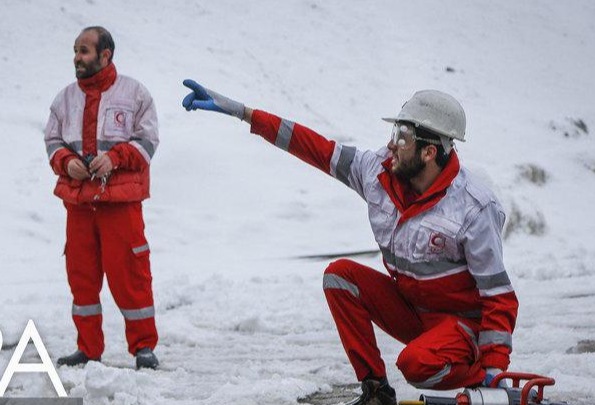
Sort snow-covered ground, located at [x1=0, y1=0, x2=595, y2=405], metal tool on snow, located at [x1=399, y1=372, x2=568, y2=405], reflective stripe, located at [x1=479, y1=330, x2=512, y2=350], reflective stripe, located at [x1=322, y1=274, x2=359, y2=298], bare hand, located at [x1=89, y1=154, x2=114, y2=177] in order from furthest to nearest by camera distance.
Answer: snow-covered ground, located at [x1=0, y1=0, x2=595, y2=405] < bare hand, located at [x1=89, y1=154, x2=114, y2=177] < reflective stripe, located at [x1=322, y1=274, x2=359, y2=298] < reflective stripe, located at [x1=479, y1=330, x2=512, y2=350] < metal tool on snow, located at [x1=399, y1=372, x2=568, y2=405]

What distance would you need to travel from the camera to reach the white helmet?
4332 mm

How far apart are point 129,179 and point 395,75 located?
39.5 ft

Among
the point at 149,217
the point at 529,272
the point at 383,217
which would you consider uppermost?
the point at 383,217

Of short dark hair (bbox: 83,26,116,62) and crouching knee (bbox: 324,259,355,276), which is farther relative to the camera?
short dark hair (bbox: 83,26,116,62)

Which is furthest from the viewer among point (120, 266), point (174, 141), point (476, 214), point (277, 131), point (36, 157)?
point (174, 141)

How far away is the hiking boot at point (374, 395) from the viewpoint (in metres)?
4.43

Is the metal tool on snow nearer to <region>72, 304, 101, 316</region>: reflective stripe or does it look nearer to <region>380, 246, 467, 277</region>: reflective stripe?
<region>380, 246, 467, 277</region>: reflective stripe

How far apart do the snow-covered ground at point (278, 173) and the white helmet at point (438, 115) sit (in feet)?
4.56

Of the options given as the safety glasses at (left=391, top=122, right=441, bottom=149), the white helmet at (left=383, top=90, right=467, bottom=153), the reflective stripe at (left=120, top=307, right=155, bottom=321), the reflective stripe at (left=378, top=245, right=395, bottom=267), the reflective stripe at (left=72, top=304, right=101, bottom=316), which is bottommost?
the reflective stripe at (left=72, top=304, right=101, bottom=316)

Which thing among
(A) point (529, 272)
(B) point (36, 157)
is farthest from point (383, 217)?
(B) point (36, 157)

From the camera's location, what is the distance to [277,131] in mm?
4652

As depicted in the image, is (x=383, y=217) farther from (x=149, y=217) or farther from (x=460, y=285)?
(x=149, y=217)

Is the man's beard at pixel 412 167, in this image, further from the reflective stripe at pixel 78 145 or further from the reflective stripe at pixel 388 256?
the reflective stripe at pixel 78 145

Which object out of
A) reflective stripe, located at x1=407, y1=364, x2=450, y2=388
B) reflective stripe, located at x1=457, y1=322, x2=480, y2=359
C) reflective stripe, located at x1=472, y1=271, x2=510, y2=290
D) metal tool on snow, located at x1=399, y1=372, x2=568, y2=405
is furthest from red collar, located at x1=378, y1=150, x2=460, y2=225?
metal tool on snow, located at x1=399, y1=372, x2=568, y2=405
